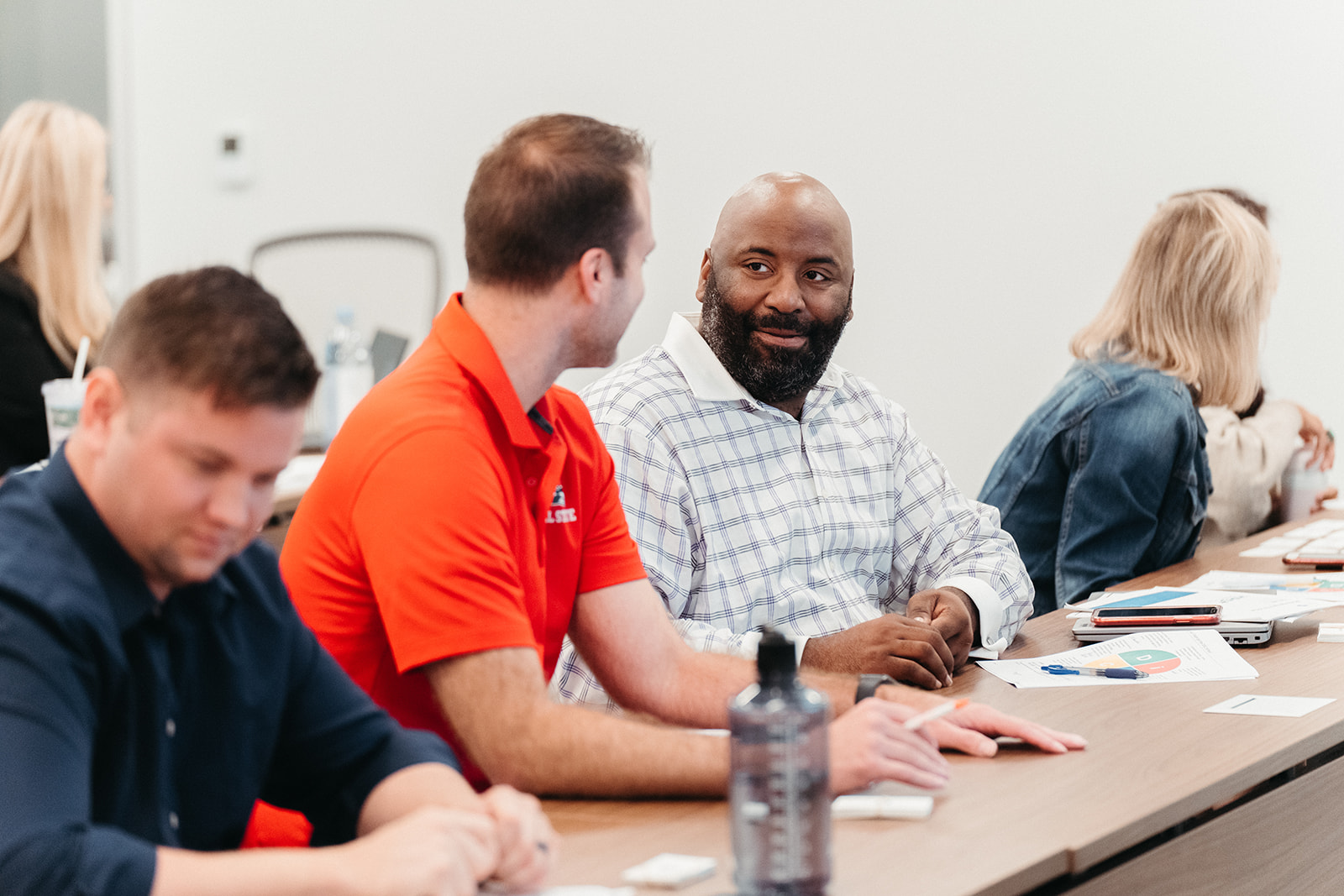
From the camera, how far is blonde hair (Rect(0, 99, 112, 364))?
308 centimetres

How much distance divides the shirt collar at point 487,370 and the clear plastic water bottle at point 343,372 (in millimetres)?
2136

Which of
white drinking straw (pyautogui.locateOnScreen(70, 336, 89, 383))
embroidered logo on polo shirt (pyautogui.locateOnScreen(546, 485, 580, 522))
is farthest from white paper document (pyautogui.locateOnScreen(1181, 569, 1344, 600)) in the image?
white drinking straw (pyautogui.locateOnScreen(70, 336, 89, 383))

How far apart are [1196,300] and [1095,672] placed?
1.32m

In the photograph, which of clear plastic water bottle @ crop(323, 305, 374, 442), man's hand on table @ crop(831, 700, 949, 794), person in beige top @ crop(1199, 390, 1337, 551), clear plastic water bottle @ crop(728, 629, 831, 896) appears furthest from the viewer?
clear plastic water bottle @ crop(323, 305, 374, 442)

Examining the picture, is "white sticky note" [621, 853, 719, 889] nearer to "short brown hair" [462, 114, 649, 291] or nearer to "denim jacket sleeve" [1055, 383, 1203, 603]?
"short brown hair" [462, 114, 649, 291]

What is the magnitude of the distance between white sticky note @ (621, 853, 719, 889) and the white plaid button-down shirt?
76 centimetres

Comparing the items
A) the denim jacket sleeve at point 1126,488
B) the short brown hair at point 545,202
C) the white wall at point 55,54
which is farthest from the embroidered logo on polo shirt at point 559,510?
the white wall at point 55,54

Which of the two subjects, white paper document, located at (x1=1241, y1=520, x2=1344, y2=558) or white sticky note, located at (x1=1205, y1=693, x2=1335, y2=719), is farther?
white paper document, located at (x1=1241, y1=520, x2=1344, y2=558)

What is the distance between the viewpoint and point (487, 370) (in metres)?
1.39

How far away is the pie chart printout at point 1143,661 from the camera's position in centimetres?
178

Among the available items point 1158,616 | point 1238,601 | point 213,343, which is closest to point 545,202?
point 213,343

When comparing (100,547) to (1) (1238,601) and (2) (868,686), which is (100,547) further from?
(1) (1238,601)

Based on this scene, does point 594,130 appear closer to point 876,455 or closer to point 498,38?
point 876,455

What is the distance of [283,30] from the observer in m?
4.23
